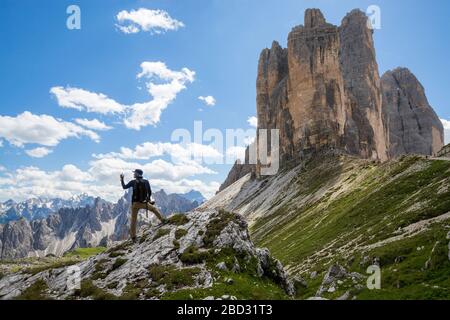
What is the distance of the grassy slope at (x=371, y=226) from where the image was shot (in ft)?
71.8

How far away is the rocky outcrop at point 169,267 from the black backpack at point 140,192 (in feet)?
9.77

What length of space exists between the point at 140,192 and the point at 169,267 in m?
6.10

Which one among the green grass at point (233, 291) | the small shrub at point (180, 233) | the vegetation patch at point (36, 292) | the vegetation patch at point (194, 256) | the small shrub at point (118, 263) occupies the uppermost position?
the small shrub at point (180, 233)

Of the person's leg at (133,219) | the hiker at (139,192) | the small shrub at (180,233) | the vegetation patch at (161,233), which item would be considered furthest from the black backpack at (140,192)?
the small shrub at (180,233)

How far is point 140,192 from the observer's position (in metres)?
25.7

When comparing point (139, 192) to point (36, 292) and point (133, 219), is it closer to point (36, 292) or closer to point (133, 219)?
point (133, 219)

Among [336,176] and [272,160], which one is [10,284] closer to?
[336,176]

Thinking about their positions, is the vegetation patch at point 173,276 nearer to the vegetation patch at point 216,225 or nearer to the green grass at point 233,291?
the green grass at point 233,291

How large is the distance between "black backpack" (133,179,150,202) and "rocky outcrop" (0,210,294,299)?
298 centimetres

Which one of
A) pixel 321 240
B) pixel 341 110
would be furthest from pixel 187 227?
pixel 341 110

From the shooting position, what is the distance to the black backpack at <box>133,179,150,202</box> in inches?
1004

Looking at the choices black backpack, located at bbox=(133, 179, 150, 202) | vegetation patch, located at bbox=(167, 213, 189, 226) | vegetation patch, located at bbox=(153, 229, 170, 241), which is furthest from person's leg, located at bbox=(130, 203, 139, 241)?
vegetation patch, located at bbox=(167, 213, 189, 226)

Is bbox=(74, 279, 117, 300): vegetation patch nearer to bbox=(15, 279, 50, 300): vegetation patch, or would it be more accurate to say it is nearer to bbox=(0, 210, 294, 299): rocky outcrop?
bbox=(0, 210, 294, 299): rocky outcrop
